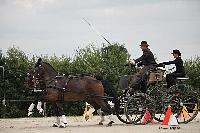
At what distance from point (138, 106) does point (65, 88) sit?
2.51 meters

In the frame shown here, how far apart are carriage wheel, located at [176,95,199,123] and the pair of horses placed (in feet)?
7.84

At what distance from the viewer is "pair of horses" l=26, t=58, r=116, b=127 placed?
56.3 ft

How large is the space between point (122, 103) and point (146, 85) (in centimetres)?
113

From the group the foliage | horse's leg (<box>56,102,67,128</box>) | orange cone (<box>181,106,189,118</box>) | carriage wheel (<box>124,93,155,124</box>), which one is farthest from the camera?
the foliage

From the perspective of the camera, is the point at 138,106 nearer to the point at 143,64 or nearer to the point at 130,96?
the point at 130,96

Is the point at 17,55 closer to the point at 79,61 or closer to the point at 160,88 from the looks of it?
the point at 79,61

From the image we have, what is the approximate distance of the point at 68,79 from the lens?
57.6 ft

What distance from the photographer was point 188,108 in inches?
701

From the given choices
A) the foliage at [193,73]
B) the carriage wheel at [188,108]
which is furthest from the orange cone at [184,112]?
the foliage at [193,73]

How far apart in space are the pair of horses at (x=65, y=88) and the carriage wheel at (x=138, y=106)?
0.68m

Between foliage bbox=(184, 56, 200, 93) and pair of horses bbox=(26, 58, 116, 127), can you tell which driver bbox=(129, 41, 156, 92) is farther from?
foliage bbox=(184, 56, 200, 93)

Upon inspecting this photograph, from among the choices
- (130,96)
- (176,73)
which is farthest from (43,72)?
(176,73)

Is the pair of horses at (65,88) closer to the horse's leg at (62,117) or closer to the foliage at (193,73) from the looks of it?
the horse's leg at (62,117)

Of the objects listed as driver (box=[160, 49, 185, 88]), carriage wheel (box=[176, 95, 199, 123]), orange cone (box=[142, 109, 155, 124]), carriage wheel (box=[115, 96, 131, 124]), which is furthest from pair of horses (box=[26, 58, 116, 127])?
carriage wheel (box=[176, 95, 199, 123])
